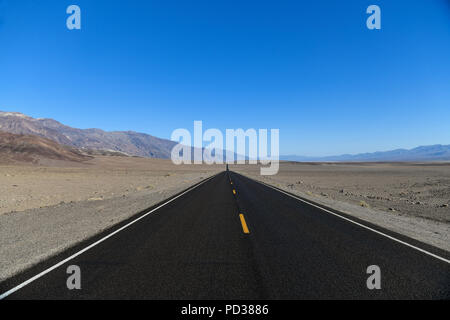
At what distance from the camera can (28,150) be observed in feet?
250

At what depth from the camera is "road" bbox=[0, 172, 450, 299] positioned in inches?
154

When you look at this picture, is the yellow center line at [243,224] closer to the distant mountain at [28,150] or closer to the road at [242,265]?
the road at [242,265]

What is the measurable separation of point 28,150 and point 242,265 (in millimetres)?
94118

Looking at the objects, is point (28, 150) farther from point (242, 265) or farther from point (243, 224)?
point (242, 265)

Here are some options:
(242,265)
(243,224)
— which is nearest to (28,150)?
(243,224)

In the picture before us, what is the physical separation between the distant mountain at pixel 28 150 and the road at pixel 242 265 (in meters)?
82.9

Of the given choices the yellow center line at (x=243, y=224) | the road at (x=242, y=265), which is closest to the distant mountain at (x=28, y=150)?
the yellow center line at (x=243, y=224)

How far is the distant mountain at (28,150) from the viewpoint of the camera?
233ft

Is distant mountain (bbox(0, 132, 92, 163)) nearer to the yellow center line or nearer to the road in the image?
the yellow center line

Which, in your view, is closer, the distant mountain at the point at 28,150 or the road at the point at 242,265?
the road at the point at 242,265
